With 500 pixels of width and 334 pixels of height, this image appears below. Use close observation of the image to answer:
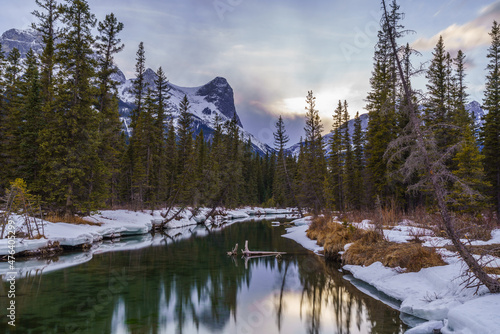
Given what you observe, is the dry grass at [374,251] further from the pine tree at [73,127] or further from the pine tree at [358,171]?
the pine tree at [358,171]

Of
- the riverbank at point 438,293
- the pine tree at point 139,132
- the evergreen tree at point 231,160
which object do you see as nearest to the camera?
the riverbank at point 438,293

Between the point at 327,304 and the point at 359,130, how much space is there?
133ft

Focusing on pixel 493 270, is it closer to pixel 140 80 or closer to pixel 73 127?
pixel 73 127

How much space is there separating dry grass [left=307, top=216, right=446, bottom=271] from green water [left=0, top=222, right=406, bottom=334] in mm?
1215

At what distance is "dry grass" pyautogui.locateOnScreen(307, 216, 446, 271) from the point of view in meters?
10.3

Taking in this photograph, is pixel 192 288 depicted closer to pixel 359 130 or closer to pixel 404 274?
pixel 404 274

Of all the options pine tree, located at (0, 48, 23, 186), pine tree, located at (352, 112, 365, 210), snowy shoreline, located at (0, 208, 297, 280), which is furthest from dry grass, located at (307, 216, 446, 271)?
pine tree, located at (0, 48, 23, 186)

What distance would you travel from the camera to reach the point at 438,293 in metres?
8.30

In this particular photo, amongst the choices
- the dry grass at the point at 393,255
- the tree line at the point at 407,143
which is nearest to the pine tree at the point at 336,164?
the tree line at the point at 407,143

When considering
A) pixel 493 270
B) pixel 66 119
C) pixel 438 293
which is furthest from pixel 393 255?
pixel 66 119

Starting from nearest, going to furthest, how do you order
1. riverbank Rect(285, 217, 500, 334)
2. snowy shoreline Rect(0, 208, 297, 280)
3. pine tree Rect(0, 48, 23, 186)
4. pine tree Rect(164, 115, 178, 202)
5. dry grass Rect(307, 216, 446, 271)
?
riverbank Rect(285, 217, 500, 334), dry grass Rect(307, 216, 446, 271), snowy shoreline Rect(0, 208, 297, 280), pine tree Rect(0, 48, 23, 186), pine tree Rect(164, 115, 178, 202)

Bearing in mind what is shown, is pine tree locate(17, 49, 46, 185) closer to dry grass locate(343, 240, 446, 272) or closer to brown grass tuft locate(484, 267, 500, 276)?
dry grass locate(343, 240, 446, 272)

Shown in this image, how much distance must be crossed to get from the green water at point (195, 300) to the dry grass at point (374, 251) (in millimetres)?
1215

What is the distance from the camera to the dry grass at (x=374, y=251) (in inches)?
407
